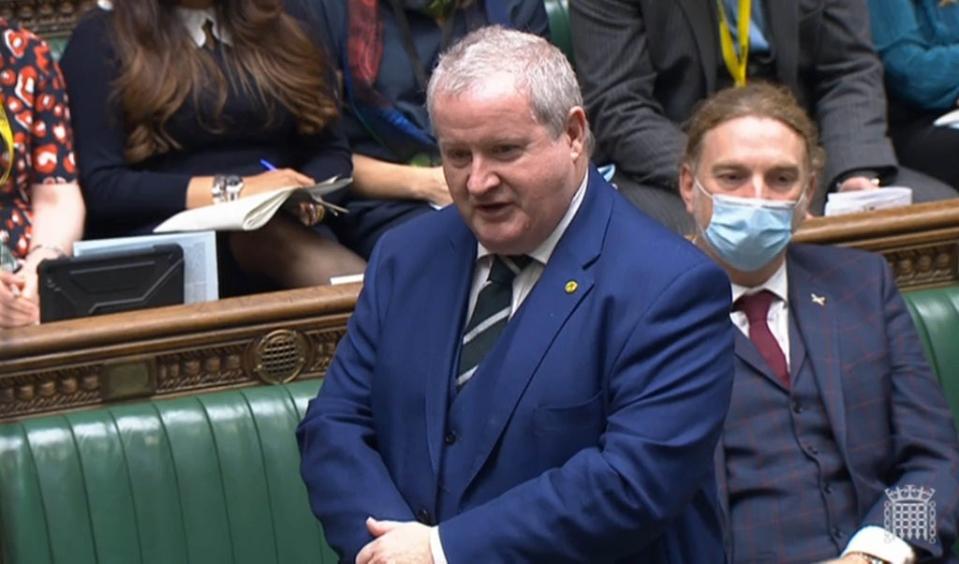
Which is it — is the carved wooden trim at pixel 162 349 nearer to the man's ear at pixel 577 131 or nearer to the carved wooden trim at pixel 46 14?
the man's ear at pixel 577 131

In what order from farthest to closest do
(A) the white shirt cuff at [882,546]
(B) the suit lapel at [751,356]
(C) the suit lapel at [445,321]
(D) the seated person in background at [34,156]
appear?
1. (D) the seated person in background at [34,156]
2. (B) the suit lapel at [751,356]
3. (A) the white shirt cuff at [882,546]
4. (C) the suit lapel at [445,321]

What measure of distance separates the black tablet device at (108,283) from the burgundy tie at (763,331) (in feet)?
3.17

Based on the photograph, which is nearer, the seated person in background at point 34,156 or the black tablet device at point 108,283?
the black tablet device at point 108,283

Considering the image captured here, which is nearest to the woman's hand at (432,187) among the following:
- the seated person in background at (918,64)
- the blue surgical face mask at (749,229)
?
the blue surgical face mask at (749,229)

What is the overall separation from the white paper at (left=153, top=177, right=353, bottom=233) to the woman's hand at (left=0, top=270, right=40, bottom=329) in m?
0.28

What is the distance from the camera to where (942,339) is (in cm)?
335

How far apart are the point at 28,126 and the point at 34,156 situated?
66 mm

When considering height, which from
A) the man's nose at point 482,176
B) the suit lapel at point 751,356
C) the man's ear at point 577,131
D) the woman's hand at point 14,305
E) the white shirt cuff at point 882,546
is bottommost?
the white shirt cuff at point 882,546

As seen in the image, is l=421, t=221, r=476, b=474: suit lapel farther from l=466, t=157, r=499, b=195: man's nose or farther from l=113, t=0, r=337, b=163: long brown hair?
l=113, t=0, r=337, b=163: long brown hair

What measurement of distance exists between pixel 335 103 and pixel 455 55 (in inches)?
59.1

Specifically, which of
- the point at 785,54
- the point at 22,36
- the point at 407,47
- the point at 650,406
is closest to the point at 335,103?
the point at 407,47

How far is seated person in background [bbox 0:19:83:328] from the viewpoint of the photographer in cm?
345

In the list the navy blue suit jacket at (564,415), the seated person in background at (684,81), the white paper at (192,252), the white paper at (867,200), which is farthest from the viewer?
the seated person in background at (684,81)

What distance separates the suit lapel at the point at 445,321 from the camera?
234cm
